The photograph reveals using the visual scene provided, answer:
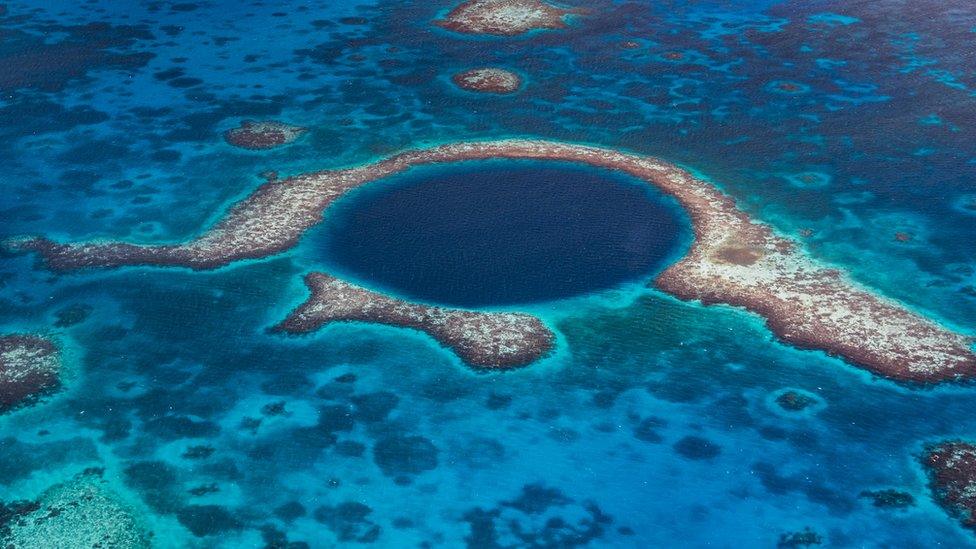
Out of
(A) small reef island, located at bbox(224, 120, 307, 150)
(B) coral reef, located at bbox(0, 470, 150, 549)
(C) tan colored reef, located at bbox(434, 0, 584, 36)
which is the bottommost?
(B) coral reef, located at bbox(0, 470, 150, 549)

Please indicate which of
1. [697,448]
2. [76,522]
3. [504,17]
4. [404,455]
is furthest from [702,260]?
[504,17]

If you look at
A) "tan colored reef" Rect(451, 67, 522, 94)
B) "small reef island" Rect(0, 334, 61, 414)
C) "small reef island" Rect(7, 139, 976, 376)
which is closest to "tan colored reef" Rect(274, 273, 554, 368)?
"small reef island" Rect(7, 139, 976, 376)

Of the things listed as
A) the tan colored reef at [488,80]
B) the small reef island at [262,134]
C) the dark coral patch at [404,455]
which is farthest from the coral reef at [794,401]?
the small reef island at [262,134]

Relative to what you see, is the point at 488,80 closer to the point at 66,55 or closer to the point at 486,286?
the point at 486,286

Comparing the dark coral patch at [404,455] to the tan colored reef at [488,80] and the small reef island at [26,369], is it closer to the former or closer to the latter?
the small reef island at [26,369]

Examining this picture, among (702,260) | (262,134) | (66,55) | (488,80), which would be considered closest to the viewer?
(702,260)

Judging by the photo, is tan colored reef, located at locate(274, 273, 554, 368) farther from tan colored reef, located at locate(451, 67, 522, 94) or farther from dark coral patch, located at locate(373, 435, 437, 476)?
tan colored reef, located at locate(451, 67, 522, 94)

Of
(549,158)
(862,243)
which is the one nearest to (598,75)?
(549,158)
